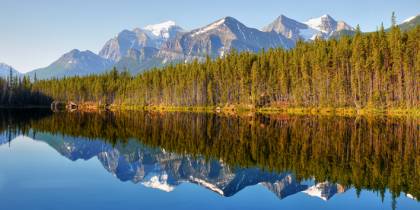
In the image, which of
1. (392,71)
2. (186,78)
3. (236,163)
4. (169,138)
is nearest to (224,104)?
(186,78)

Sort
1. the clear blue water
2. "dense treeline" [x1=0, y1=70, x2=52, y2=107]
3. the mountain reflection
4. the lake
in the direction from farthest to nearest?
"dense treeline" [x1=0, y1=70, x2=52, y2=107]
the mountain reflection
the lake
the clear blue water

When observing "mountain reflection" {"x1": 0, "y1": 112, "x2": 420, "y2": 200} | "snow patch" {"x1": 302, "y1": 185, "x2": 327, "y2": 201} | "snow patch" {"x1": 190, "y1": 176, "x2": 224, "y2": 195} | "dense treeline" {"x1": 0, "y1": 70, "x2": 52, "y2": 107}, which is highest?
"dense treeline" {"x1": 0, "y1": 70, "x2": 52, "y2": 107}

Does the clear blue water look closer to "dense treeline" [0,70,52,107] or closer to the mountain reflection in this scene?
the mountain reflection

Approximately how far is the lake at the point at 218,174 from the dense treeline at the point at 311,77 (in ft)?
189

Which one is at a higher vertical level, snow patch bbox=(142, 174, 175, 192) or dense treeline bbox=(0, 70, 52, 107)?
dense treeline bbox=(0, 70, 52, 107)

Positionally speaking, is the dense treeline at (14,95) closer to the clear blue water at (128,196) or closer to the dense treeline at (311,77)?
the dense treeline at (311,77)

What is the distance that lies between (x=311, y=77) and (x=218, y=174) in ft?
315

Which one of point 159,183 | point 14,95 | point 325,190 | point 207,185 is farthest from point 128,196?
point 14,95

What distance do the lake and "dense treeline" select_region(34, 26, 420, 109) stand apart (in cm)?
5763

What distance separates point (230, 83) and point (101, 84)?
3350 inches

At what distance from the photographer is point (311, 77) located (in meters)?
115

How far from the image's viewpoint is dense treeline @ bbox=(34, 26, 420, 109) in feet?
305

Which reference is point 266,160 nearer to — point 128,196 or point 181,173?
point 181,173

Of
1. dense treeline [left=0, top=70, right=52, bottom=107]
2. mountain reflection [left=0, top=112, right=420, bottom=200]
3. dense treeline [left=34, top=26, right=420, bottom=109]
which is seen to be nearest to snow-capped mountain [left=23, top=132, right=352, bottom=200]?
mountain reflection [left=0, top=112, right=420, bottom=200]
